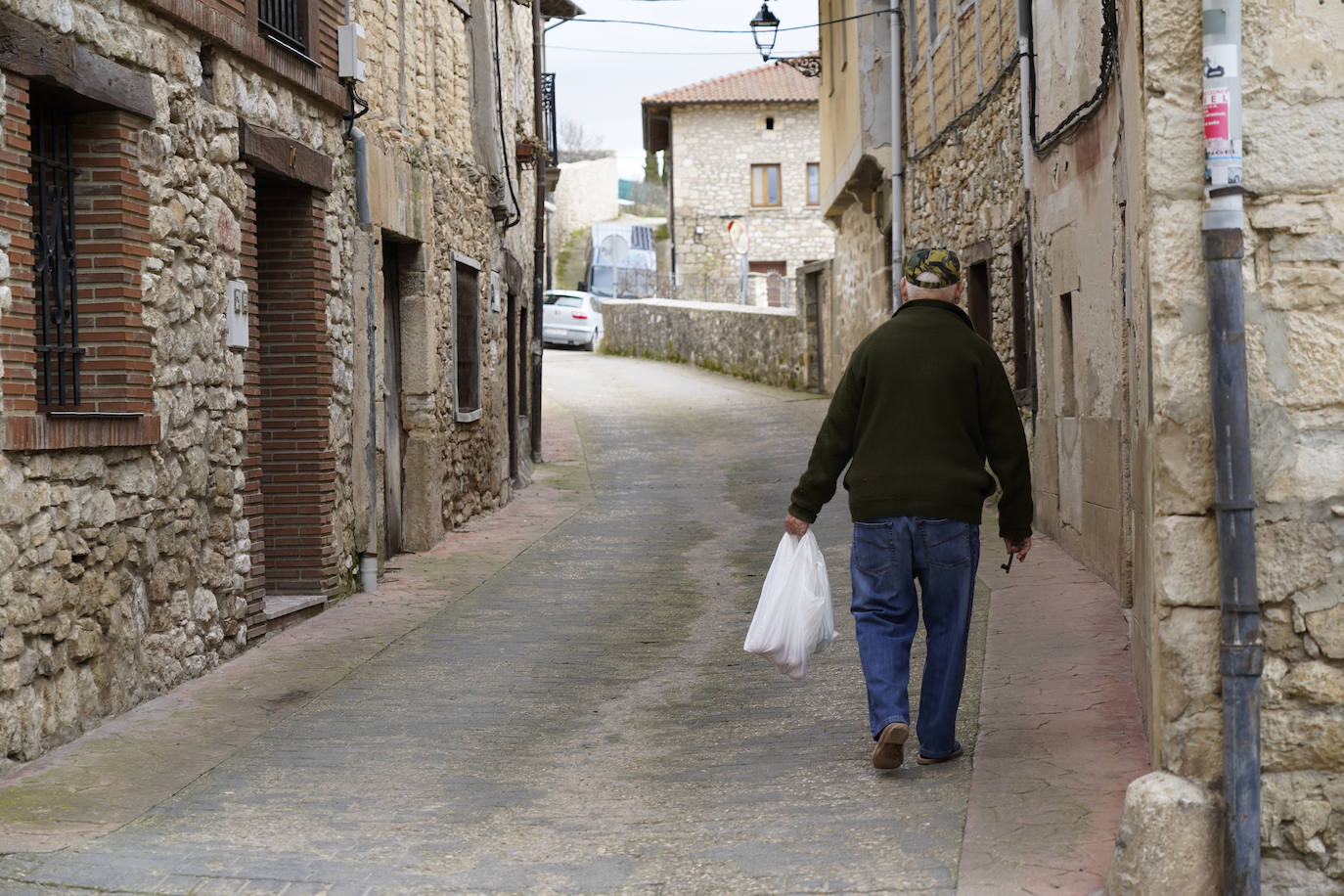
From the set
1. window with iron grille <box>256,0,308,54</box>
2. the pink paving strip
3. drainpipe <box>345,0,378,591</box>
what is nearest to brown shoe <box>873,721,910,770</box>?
the pink paving strip

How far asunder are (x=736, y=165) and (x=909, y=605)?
124ft

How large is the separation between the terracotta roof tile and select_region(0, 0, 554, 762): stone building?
2997cm

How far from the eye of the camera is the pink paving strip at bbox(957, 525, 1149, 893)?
4.02m

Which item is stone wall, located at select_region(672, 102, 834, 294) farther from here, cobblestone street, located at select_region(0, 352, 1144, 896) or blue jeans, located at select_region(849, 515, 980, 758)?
blue jeans, located at select_region(849, 515, 980, 758)

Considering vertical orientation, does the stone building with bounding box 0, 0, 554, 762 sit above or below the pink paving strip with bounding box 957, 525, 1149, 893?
above

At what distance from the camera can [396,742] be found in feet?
18.9

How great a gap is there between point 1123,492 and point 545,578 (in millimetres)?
3857

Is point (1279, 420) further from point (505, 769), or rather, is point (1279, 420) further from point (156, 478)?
point (156, 478)

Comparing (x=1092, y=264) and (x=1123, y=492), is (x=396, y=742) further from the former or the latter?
(x=1092, y=264)

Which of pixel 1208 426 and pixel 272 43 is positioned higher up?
pixel 272 43

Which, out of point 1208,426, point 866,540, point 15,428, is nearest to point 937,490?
point 866,540

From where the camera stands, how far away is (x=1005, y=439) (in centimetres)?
498

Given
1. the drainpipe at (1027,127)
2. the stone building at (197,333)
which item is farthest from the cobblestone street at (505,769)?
the drainpipe at (1027,127)

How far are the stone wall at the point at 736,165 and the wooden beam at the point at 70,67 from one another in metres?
35.1
